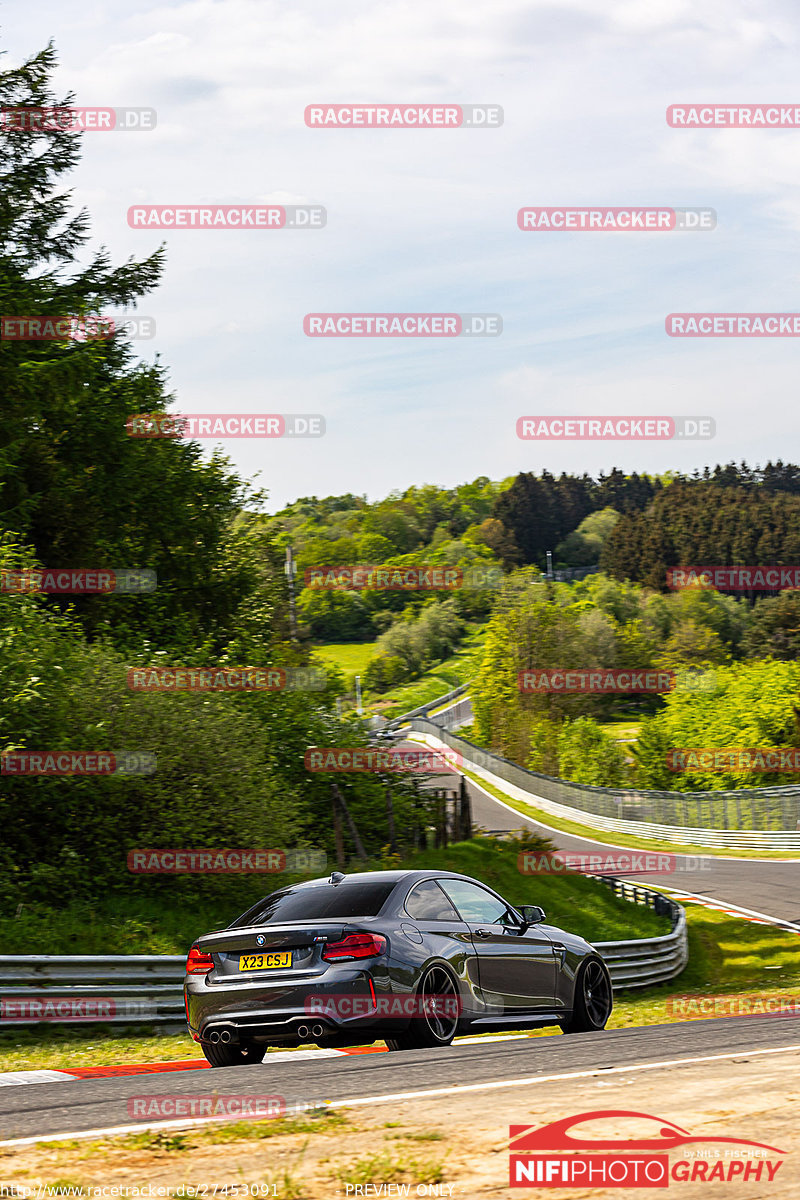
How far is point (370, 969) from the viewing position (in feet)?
26.1

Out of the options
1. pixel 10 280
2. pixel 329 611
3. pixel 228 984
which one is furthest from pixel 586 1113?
pixel 329 611

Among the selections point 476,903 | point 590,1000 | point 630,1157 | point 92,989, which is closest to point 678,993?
point 590,1000

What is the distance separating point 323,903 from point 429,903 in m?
0.78

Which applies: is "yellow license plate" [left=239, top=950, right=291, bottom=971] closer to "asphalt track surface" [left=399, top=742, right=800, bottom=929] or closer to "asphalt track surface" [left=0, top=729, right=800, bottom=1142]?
"asphalt track surface" [left=0, top=729, right=800, bottom=1142]

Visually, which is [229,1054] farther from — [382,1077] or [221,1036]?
[382,1077]

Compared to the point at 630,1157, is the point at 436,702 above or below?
below

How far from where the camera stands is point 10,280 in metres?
24.4

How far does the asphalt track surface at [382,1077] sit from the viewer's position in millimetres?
5938

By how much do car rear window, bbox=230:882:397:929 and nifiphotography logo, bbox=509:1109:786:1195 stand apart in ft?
11.1

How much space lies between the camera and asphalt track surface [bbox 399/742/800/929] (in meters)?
27.4

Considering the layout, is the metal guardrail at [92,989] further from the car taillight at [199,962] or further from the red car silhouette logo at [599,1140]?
the red car silhouette logo at [599,1140]

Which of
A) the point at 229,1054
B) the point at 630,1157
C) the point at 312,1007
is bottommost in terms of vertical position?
the point at 229,1054

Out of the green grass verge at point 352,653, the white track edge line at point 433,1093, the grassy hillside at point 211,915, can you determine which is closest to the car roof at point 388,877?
the white track edge line at point 433,1093

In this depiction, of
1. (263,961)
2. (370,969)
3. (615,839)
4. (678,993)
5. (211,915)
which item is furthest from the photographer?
(615,839)
